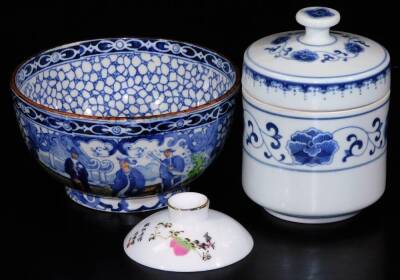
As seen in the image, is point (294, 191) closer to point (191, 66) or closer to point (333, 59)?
point (333, 59)

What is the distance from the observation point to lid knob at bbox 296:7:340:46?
253 cm

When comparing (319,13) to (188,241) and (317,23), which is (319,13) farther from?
(188,241)

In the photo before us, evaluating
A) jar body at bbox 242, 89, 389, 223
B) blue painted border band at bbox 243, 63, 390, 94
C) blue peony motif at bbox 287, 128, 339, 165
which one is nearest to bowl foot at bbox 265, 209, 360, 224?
jar body at bbox 242, 89, 389, 223

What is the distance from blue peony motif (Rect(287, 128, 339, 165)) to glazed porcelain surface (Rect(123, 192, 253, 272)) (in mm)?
148

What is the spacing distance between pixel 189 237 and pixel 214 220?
6cm

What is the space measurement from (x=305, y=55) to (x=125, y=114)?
46cm

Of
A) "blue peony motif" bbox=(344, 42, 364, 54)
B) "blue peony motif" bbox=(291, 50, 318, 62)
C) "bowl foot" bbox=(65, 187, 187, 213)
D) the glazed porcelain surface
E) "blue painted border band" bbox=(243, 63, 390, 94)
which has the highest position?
"blue peony motif" bbox=(291, 50, 318, 62)

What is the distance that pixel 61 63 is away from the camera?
286 centimetres

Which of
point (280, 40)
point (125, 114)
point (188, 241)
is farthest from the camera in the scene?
point (125, 114)

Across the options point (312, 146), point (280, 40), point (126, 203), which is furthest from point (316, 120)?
point (126, 203)

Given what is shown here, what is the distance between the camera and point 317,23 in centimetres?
253

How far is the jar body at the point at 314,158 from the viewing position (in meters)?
2.52

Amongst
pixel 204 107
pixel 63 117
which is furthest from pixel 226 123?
pixel 63 117

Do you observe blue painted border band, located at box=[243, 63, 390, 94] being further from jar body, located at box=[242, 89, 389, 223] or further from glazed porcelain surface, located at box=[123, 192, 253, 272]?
glazed porcelain surface, located at box=[123, 192, 253, 272]
